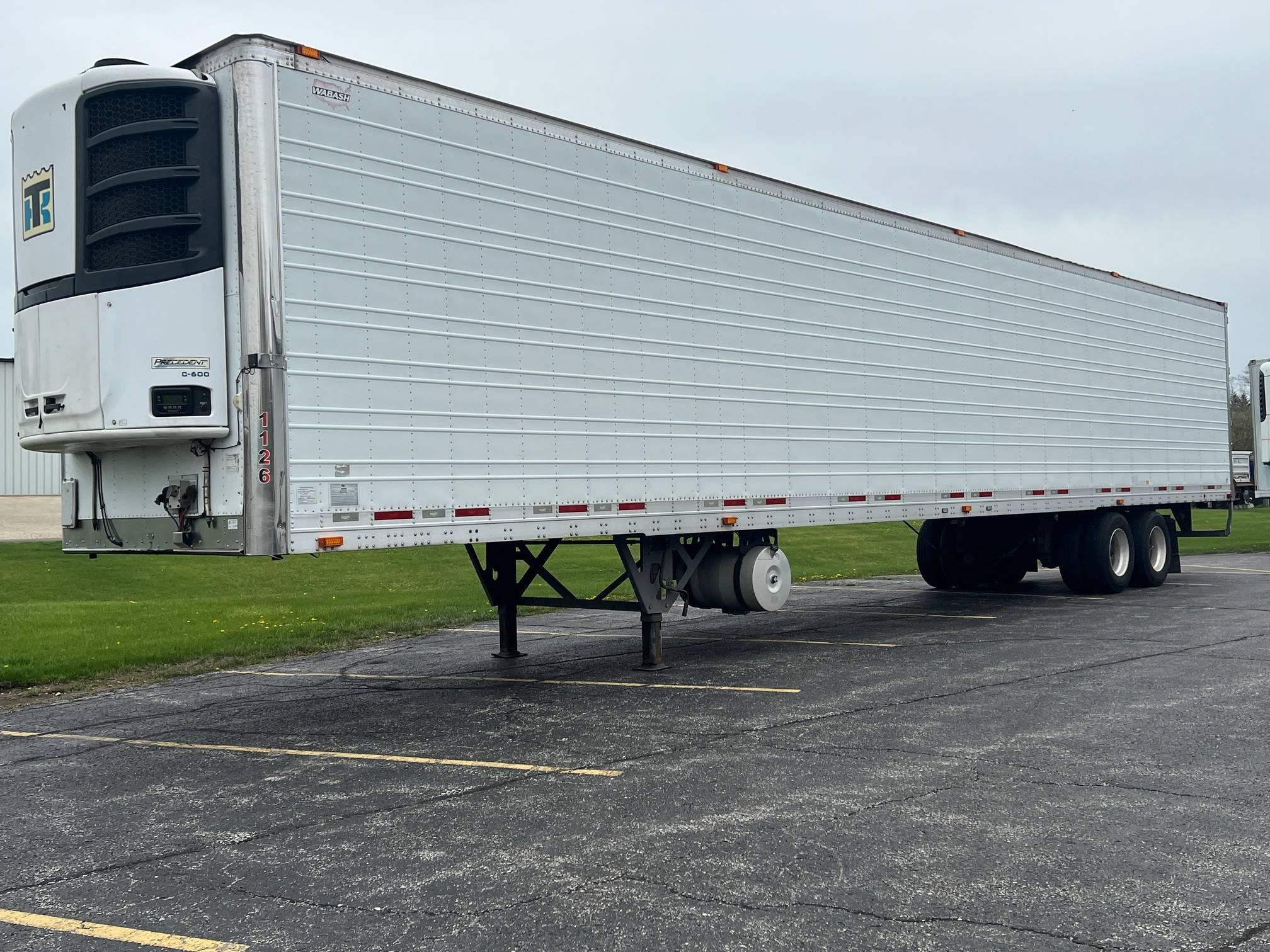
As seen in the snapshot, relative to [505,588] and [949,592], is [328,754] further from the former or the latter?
[949,592]

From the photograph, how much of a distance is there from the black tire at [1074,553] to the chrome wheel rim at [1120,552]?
0.47 m

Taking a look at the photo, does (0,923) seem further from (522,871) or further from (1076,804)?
(1076,804)

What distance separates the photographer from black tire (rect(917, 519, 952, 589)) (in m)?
17.7

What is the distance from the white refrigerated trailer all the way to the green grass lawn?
3547 mm

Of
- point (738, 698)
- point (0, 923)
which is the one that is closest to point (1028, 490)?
point (738, 698)

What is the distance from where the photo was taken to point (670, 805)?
241 inches

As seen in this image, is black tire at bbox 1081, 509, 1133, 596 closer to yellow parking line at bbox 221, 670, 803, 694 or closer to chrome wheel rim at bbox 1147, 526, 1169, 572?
chrome wheel rim at bbox 1147, 526, 1169, 572

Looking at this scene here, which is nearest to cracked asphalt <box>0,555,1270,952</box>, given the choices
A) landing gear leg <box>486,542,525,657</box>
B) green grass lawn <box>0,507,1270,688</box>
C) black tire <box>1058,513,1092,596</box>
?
landing gear leg <box>486,542,525,657</box>

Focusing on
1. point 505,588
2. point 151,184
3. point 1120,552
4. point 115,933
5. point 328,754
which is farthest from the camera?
point 1120,552

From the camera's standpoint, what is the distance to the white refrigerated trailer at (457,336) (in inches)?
296

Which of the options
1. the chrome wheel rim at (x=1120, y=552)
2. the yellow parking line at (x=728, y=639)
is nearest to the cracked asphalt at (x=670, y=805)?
the yellow parking line at (x=728, y=639)

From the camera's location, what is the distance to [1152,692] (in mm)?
8898

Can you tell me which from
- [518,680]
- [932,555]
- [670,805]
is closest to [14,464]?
[932,555]

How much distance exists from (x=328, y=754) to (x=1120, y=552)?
40.4ft
